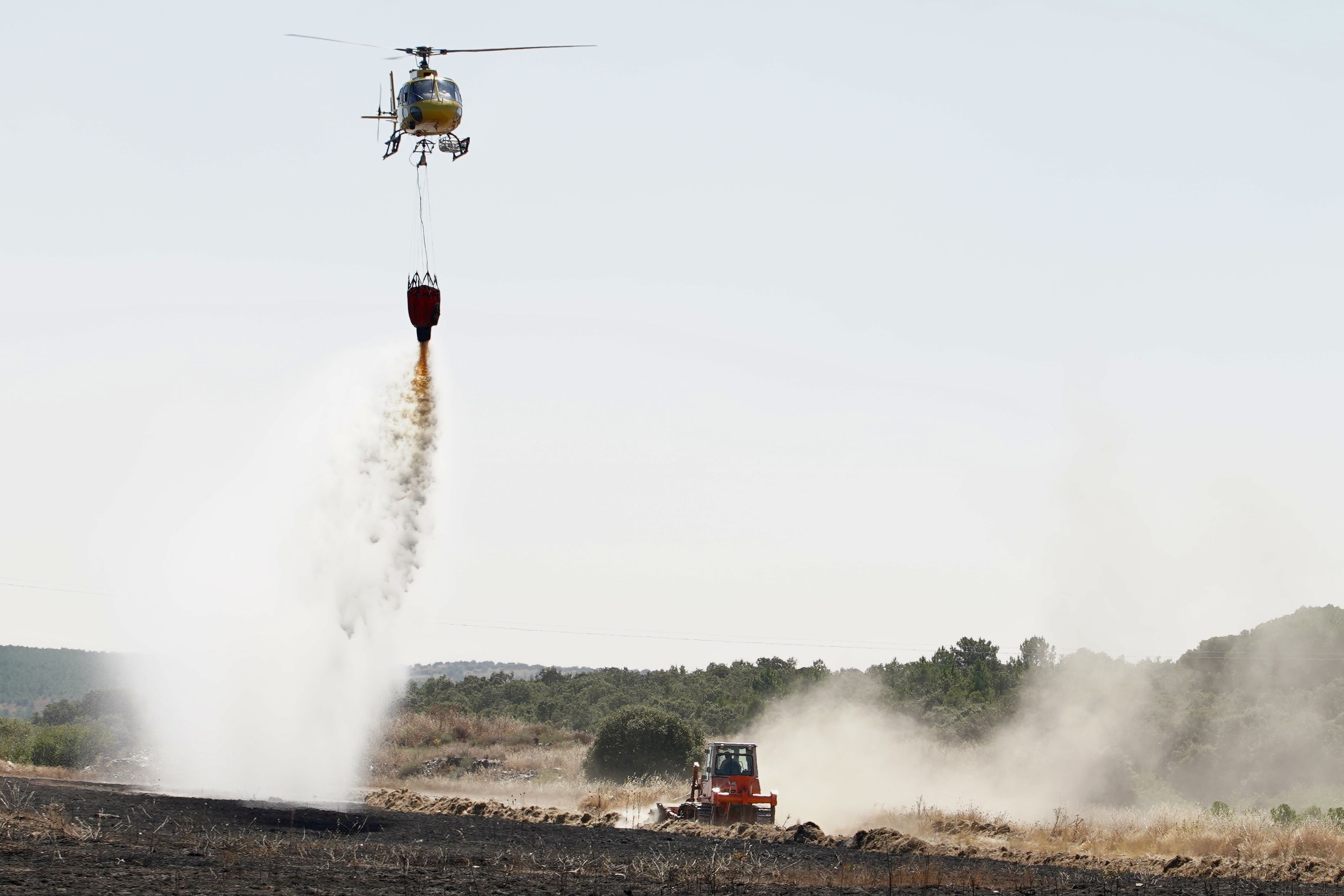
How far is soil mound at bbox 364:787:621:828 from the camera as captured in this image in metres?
39.6

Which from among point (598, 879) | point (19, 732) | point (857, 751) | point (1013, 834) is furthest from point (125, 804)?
point (19, 732)

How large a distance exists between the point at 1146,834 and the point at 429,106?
94.9 ft

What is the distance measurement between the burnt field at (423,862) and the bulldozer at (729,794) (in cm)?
321

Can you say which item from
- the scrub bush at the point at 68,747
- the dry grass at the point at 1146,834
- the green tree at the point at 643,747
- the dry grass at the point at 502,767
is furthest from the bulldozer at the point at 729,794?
the scrub bush at the point at 68,747

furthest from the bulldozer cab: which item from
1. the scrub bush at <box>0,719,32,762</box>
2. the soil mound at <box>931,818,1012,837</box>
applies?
the scrub bush at <box>0,719,32,762</box>

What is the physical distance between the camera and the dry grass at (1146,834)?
31.1 metres

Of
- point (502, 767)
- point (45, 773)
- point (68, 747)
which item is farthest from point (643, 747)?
point (68, 747)

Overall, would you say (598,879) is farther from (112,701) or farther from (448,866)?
(112,701)

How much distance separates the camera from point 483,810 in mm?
41156

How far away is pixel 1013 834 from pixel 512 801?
64.9 feet

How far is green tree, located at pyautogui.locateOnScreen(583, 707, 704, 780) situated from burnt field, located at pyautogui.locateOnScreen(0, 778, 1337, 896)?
24.6m

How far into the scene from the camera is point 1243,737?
5672 cm

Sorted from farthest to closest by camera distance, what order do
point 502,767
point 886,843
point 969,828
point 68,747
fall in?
1. point 502,767
2. point 68,747
3. point 969,828
4. point 886,843

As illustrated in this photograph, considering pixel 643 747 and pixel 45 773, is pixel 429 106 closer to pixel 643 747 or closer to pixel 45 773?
pixel 643 747
